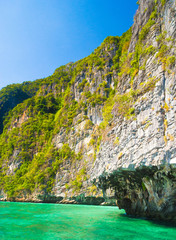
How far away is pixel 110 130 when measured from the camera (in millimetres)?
16906

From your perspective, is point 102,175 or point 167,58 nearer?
point 167,58

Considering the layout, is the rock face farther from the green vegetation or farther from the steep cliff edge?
the green vegetation

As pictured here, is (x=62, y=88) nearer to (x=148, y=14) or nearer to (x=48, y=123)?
(x=48, y=123)

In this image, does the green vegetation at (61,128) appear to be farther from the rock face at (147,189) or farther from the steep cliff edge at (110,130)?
the rock face at (147,189)

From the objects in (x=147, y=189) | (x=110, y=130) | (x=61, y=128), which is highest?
(x=61, y=128)

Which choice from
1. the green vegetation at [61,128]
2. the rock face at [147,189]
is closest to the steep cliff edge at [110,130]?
the rock face at [147,189]

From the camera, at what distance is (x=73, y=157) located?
141ft

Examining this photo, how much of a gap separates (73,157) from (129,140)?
31203mm

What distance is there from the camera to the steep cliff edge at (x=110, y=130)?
11672 mm

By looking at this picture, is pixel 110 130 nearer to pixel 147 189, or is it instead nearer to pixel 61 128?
pixel 147 189

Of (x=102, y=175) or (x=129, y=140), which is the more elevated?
(x=129, y=140)

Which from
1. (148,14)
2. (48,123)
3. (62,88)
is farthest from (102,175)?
(62,88)

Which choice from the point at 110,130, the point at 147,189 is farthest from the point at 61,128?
the point at 147,189

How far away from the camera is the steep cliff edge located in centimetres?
1167
